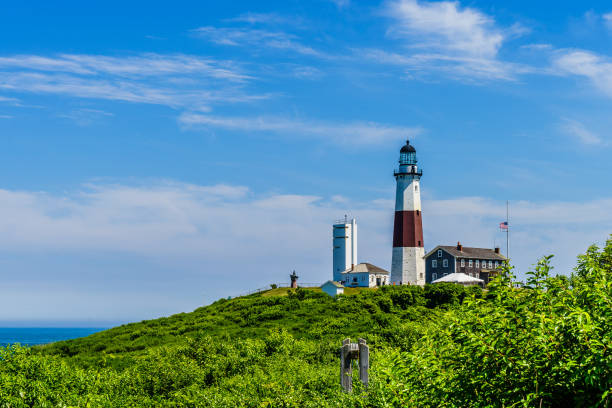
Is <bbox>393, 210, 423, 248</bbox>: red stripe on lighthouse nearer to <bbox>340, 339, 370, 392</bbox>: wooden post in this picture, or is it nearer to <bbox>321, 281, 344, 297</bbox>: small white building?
<bbox>321, 281, 344, 297</bbox>: small white building

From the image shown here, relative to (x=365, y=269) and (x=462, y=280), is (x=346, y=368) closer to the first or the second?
(x=462, y=280)

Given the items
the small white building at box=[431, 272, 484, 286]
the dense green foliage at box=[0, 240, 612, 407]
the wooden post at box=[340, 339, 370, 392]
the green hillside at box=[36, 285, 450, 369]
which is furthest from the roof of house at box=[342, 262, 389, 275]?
the wooden post at box=[340, 339, 370, 392]

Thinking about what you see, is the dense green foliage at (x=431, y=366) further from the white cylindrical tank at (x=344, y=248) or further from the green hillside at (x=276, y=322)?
the white cylindrical tank at (x=344, y=248)

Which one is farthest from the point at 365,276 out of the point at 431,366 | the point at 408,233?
the point at 431,366

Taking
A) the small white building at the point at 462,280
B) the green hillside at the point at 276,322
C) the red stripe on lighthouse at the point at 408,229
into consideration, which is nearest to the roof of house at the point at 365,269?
the red stripe on lighthouse at the point at 408,229

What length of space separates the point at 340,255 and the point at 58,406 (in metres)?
79.3

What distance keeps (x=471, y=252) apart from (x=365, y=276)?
1528 cm

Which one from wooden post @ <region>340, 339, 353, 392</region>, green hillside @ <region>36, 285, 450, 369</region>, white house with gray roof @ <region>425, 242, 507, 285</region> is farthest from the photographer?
white house with gray roof @ <region>425, 242, 507, 285</region>

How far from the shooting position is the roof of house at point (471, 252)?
80875mm

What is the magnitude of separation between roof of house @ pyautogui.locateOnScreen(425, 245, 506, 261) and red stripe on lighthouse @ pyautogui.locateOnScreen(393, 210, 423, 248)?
15.7 feet

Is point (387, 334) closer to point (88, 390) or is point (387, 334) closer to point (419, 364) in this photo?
point (88, 390)

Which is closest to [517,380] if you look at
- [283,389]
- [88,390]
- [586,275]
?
[586,275]

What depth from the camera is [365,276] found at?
87.6m

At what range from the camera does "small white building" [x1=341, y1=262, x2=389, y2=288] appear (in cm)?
8725
